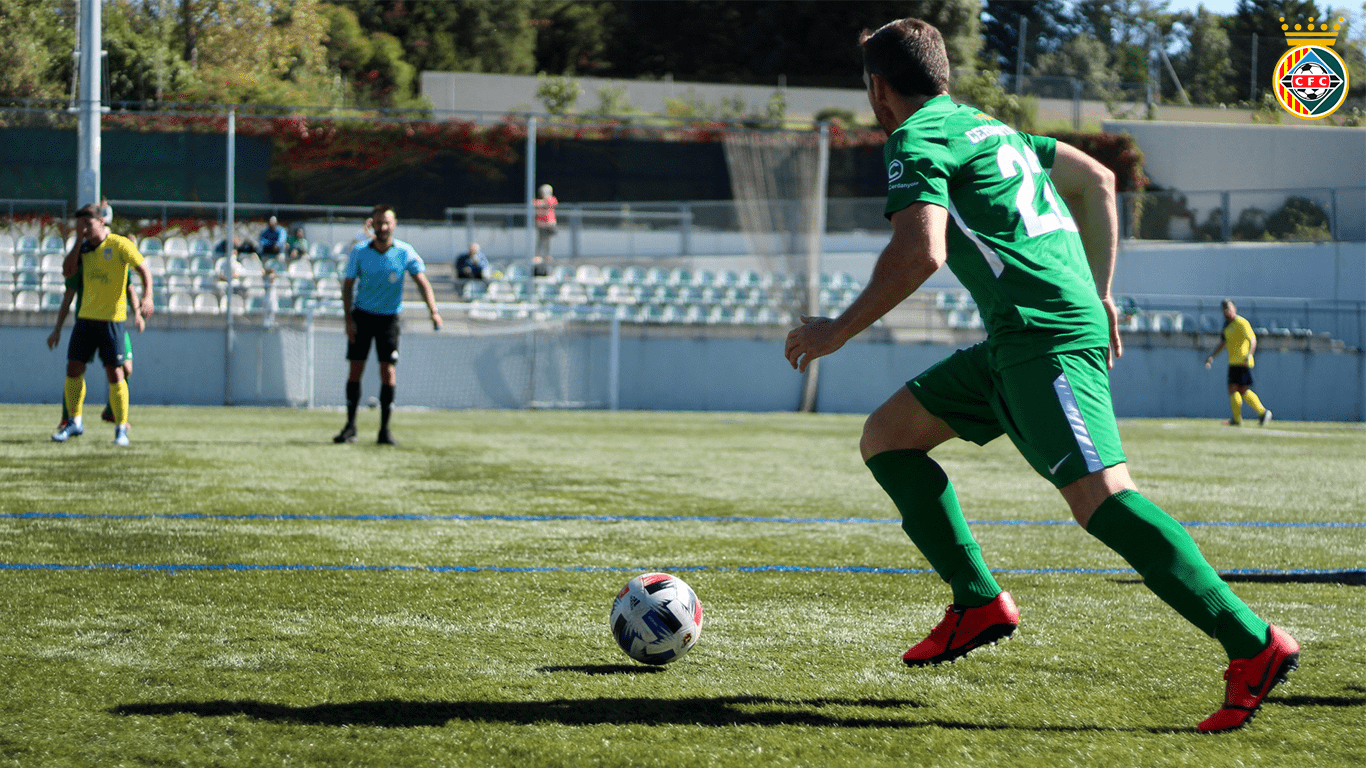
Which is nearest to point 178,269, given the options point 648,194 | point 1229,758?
point 648,194

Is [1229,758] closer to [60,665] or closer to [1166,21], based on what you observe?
[60,665]

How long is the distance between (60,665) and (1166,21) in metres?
47.0

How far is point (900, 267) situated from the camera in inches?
113

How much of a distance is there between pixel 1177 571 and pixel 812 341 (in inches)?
38.5

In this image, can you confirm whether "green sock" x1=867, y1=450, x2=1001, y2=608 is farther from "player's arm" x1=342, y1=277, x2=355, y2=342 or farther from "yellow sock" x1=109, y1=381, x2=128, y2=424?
"yellow sock" x1=109, y1=381, x2=128, y2=424

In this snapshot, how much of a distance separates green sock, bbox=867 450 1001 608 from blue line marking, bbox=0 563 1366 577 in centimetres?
181

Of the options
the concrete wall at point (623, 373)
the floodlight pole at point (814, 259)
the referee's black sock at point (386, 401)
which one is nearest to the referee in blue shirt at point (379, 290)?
the referee's black sock at point (386, 401)

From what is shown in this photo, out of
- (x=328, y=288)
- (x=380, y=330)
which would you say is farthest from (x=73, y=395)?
(x=328, y=288)

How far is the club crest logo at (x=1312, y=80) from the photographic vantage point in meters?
32.7

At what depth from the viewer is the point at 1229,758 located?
2.79 m

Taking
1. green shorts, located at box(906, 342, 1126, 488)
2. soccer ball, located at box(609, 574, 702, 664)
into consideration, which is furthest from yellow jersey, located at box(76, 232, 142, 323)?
green shorts, located at box(906, 342, 1126, 488)

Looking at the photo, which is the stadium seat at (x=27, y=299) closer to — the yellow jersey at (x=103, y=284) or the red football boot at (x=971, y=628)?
the yellow jersey at (x=103, y=284)

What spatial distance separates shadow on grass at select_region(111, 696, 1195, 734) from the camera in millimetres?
2992

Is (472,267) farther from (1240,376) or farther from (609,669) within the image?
(609,669)
